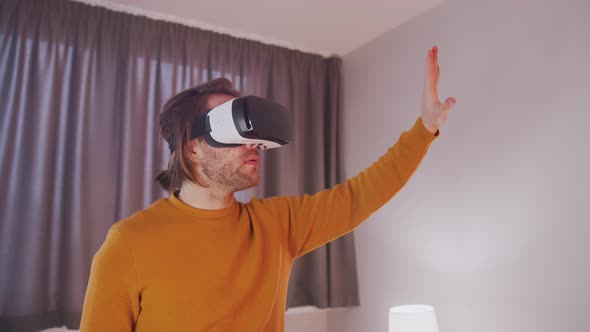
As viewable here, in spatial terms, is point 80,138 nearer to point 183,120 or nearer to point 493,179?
point 183,120

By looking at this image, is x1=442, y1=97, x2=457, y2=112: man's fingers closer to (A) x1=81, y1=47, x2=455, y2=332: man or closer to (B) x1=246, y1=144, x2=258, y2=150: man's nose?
(A) x1=81, y1=47, x2=455, y2=332: man

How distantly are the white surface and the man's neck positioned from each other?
1.24m

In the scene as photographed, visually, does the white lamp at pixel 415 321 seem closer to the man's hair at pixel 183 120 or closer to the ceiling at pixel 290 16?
the man's hair at pixel 183 120

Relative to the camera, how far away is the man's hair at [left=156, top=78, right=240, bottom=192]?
1101 millimetres

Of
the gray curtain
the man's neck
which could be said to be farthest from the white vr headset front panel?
the gray curtain

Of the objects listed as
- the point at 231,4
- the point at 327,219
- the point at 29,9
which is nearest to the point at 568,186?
the point at 327,219

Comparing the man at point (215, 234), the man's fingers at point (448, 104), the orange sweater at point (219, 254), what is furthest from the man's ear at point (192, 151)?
the man's fingers at point (448, 104)

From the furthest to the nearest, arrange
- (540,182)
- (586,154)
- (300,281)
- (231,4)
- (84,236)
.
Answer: (300,281)
(231,4)
(84,236)
(540,182)
(586,154)

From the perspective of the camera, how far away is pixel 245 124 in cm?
95

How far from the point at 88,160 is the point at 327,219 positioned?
144 cm

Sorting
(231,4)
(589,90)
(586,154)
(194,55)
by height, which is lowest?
(586,154)

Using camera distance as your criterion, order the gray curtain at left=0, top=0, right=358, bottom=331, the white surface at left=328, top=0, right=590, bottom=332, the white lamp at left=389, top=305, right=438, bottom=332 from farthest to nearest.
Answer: the gray curtain at left=0, top=0, right=358, bottom=331 → the white lamp at left=389, top=305, right=438, bottom=332 → the white surface at left=328, top=0, right=590, bottom=332

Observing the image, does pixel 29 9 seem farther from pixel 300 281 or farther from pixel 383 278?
pixel 383 278

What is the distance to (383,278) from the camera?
2.41 meters
